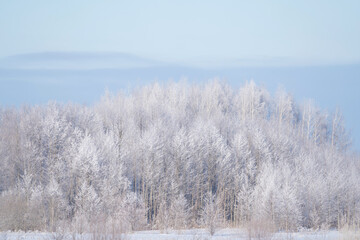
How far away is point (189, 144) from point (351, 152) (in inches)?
1215

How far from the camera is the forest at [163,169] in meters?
31.7

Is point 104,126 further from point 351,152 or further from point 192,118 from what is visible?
point 351,152

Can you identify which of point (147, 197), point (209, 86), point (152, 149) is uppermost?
point (209, 86)

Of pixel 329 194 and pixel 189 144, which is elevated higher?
pixel 189 144

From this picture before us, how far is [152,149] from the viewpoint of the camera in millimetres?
41531

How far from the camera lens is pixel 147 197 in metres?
38.5

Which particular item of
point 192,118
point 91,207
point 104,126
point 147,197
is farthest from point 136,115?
point 91,207

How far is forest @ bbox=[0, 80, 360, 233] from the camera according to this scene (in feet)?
104

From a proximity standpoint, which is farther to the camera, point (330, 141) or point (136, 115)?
point (330, 141)

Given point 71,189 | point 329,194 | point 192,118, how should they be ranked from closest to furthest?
point 329,194
point 71,189
point 192,118

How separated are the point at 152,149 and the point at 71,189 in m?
8.95

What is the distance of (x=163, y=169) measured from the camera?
41469mm

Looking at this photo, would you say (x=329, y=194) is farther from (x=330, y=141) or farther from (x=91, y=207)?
(x=330, y=141)

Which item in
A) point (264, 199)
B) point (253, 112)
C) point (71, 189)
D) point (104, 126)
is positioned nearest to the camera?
point (264, 199)
